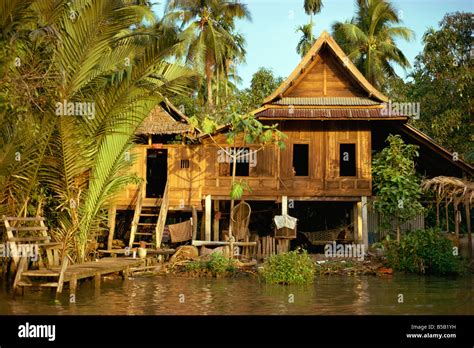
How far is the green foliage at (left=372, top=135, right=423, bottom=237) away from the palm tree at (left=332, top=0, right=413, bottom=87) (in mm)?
13034

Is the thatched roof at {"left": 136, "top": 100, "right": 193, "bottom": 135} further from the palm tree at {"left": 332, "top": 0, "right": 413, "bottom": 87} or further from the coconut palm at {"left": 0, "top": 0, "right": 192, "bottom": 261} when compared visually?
the palm tree at {"left": 332, "top": 0, "right": 413, "bottom": 87}

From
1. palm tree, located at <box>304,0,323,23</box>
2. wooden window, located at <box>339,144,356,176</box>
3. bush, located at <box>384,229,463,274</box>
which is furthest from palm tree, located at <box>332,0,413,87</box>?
bush, located at <box>384,229,463,274</box>

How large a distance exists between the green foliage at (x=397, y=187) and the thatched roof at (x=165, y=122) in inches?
225

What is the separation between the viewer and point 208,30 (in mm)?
30188

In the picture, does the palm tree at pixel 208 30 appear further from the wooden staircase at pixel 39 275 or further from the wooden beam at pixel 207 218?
the wooden staircase at pixel 39 275

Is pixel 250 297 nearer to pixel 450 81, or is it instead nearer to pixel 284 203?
pixel 284 203

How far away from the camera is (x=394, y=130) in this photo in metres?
20.0

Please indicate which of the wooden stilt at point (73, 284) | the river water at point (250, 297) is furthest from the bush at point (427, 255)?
the wooden stilt at point (73, 284)

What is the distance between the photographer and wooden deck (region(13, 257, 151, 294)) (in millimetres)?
11375

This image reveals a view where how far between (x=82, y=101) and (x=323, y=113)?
28.4 ft

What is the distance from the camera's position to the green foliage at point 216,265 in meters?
15.7

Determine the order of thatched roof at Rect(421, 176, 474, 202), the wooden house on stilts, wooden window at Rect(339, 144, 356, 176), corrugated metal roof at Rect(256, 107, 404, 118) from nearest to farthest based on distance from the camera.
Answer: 1. thatched roof at Rect(421, 176, 474, 202)
2. corrugated metal roof at Rect(256, 107, 404, 118)
3. the wooden house on stilts
4. wooden window at Rect(339, 144, 356, 176)

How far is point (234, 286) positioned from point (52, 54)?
6.10m

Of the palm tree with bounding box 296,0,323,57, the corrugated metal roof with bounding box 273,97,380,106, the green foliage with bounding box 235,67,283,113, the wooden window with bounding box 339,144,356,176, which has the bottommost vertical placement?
the wooden window with bounding box 339,144,356,176
